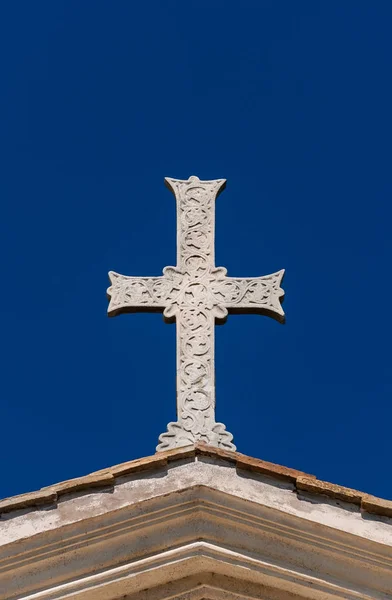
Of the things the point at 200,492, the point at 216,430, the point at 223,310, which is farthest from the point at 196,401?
the point at 200,492

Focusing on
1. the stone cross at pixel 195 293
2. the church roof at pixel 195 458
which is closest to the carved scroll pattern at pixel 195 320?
the stone cross at pixel 195 293

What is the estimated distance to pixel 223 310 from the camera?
9.44 meters

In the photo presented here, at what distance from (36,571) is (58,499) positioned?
1.22 ft

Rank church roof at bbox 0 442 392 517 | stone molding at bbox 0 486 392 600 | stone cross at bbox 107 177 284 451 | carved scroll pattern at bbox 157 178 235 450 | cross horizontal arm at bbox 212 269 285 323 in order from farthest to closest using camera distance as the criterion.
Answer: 1. cross horizontal arm at bbox 212 269 285 323
2. stone cross at bbox 107 177 284 451
3. carved scroll pattern at bbox 157 178 235 450
4. church roof at bbox 0 442 392 517
5. stone molding at bbox 0 486 392 600

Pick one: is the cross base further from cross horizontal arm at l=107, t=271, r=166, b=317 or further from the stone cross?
cross horizontal arm at l=107, t=271, r=166, b=317

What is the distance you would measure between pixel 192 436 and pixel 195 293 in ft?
4.60

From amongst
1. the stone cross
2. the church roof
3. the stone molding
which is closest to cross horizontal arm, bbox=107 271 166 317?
the stone cross

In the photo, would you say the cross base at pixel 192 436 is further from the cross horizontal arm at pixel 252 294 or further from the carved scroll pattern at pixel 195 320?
the cross horizontal arm at pixel 252 294

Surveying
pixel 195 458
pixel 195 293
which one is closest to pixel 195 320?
pixel 195 293

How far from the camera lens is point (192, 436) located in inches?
331

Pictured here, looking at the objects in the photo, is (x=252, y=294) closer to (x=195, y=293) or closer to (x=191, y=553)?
(x=195, y=293)

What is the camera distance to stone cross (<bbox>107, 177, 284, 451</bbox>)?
8.91m

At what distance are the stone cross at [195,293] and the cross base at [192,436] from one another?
20 centimetres

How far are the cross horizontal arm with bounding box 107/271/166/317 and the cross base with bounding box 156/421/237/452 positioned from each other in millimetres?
1322
